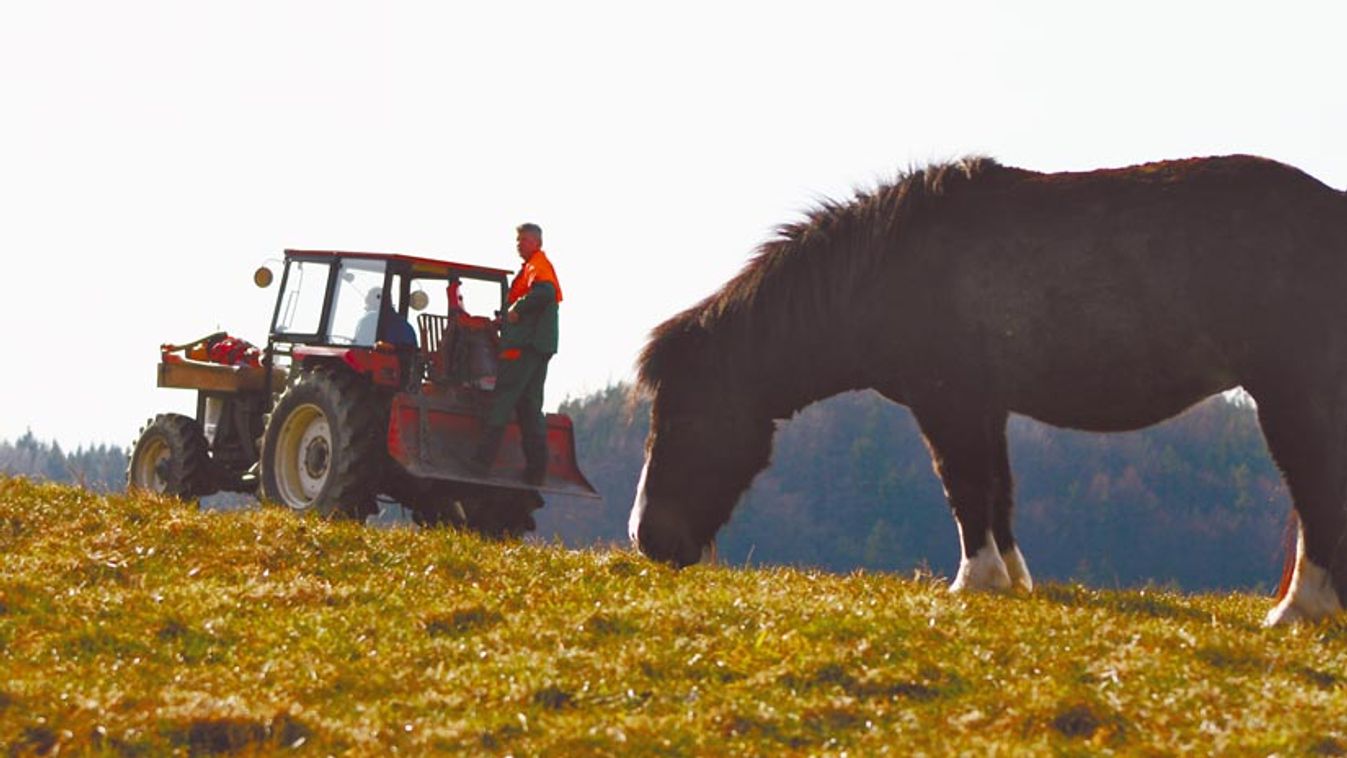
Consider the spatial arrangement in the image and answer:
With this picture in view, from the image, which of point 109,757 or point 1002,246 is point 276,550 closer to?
point 109,757

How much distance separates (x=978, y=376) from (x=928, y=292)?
27.2 inches

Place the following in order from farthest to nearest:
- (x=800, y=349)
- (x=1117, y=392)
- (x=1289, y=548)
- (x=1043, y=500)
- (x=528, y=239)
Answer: (x=1043, y=500) < (x=528, y=239) < (x=800, y=349) < (x=1117, y=392) < (x=1289, y=548)

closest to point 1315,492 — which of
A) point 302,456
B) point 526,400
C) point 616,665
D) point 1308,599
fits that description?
point 1308,599

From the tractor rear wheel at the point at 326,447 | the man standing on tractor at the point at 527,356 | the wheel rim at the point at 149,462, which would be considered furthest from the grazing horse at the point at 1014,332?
the wheel rim at the point at 149,462

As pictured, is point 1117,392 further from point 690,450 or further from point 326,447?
point 326,447

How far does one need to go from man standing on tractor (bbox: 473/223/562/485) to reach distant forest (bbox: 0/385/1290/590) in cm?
16645

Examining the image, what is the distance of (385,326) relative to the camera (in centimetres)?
1667

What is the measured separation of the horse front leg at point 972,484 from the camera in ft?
38.7

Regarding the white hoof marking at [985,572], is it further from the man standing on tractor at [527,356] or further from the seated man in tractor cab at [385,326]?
the seated man in tractor cab at [385,326]

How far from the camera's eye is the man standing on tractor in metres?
15.2

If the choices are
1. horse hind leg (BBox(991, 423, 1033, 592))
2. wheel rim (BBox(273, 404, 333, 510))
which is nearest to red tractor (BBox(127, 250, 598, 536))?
wheel rim (BBox(273, 404, 333, 510))

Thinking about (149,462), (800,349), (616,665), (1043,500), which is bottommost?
(1043,500)

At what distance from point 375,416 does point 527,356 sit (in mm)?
1637

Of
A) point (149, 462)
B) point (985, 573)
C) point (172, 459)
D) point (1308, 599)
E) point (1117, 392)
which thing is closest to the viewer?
point (1308, 599)
